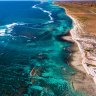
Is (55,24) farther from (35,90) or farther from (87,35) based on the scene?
(35,90)

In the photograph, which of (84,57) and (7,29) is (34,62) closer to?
(84,57)

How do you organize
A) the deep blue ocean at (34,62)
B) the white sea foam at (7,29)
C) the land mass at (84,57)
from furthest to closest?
the white sea foam at (7,29) < the land mass at (84,57) < the deep blue ocean at (34,62)

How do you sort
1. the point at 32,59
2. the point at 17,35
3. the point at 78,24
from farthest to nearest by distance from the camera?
the point at 78,24 → the point at 17,35 → the point at 32,59

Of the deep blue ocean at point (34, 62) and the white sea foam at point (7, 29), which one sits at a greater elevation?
the deep blue ocean at point (34, 62)

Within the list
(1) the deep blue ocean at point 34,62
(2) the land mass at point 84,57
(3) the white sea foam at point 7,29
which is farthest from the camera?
(3) the white sea foam at point 7,29

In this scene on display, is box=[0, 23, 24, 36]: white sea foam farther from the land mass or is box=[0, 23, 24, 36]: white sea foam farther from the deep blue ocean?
the land mass

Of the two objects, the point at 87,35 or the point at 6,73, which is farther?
the point at 87,35

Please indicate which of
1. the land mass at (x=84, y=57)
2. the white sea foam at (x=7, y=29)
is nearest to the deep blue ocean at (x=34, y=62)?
Answer: the white sea foam at (x=7, y=29)

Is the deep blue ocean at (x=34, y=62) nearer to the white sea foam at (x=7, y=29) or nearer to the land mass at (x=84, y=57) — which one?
the white sea foam at (x=7, y=29)

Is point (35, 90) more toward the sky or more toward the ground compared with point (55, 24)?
more toward the sky

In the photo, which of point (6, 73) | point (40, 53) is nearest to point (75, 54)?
point (40, 53)

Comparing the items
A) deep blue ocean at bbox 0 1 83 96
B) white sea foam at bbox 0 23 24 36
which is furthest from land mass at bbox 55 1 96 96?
white sea foam at bbox 0 23 24 36
